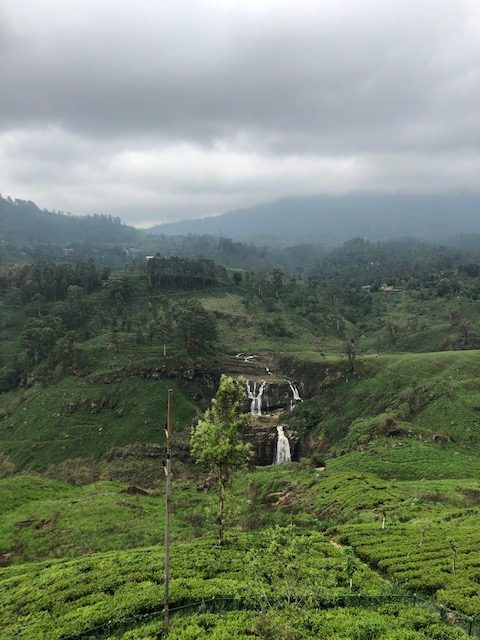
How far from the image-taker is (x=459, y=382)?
70.6 m

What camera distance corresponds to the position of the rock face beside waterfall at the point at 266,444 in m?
76.1

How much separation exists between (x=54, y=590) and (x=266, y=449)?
53736 millimetres

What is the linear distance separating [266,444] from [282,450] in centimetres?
279

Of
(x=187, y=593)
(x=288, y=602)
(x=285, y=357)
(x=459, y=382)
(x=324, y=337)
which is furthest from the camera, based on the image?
(x=324, y=337)

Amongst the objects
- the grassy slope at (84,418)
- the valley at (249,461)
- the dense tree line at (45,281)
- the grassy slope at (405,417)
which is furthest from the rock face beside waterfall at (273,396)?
the dense tree line at (45,281)

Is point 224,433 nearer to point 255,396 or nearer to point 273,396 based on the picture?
point 255,396

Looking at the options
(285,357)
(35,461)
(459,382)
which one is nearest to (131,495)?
(35,461)

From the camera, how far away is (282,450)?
7575cm

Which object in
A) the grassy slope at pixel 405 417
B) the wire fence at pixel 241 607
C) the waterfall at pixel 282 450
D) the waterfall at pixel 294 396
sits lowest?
the waterfall at pixel 282 450

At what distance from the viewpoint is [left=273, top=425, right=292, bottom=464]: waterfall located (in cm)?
7518

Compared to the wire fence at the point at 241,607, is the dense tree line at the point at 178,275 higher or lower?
higher

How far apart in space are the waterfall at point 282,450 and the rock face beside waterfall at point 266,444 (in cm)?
56

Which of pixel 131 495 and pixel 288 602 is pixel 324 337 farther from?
pixel 288 602

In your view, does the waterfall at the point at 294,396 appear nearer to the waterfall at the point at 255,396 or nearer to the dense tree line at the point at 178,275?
the waterfall at the point at 255,396
